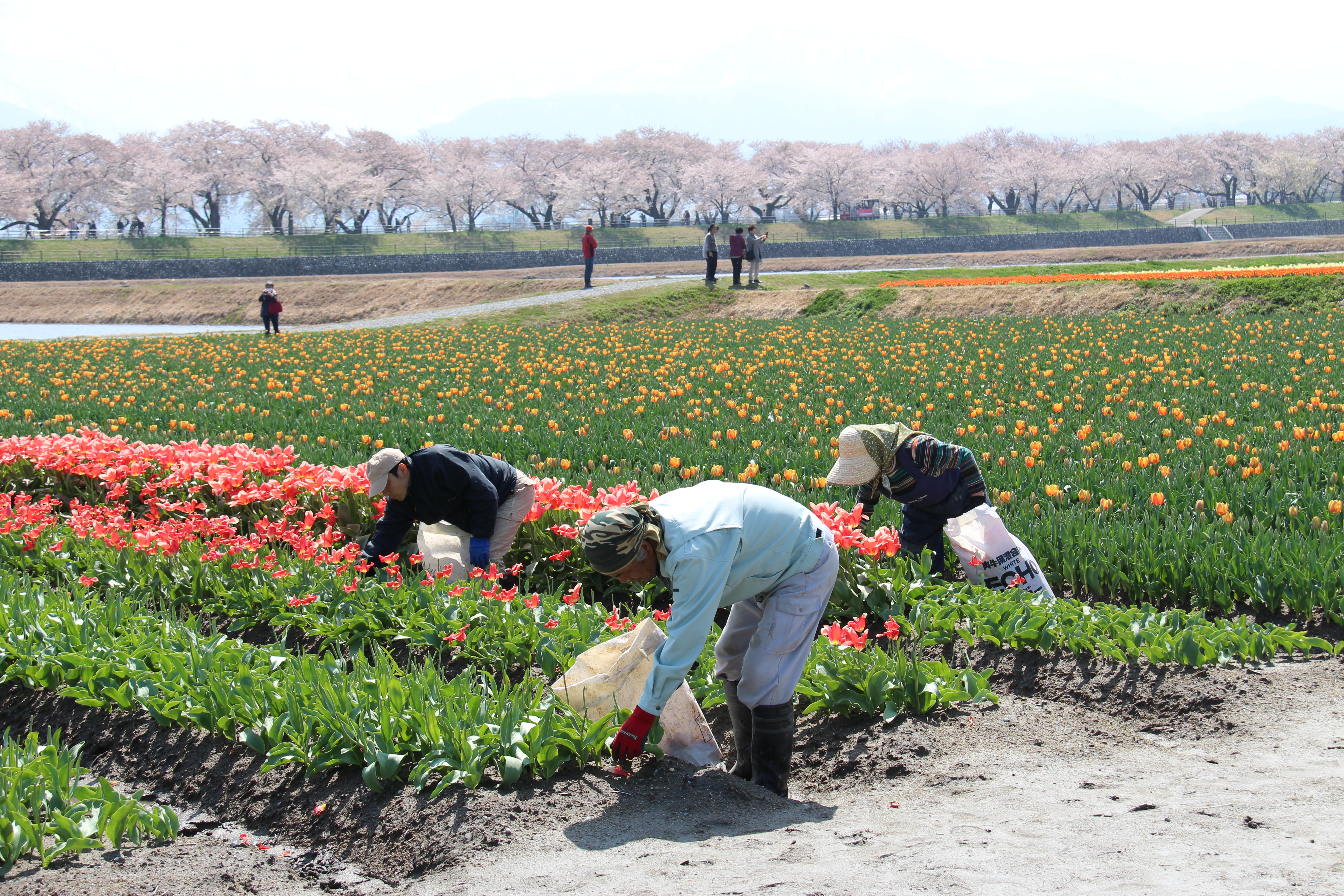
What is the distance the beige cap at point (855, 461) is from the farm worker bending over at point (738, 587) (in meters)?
1.45

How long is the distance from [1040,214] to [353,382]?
240 feet

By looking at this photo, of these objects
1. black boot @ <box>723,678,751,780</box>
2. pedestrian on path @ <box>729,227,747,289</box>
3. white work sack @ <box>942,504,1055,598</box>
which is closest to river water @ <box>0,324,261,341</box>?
pedestrian on path @ <box>729,227,747,289</box>

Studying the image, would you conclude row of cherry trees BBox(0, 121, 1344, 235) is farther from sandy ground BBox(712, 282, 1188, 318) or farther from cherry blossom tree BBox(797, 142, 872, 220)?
sandy ground BBox(712, 282, 1188, 318)

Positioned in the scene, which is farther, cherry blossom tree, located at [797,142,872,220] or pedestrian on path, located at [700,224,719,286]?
cherry blossom tree, located at [797,142,872,220]

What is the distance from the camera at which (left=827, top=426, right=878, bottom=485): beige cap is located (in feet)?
17.0

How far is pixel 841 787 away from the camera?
12.7 ft

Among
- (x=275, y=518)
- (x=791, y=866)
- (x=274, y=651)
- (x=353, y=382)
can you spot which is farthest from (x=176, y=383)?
(x=791, y=866)

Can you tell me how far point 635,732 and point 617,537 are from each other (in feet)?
2.40

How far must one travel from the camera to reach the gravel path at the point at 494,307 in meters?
27.6

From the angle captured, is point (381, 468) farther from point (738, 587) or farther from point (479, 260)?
point (479, 260)

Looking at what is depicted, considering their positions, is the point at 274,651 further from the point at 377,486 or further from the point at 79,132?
the point at 79,132

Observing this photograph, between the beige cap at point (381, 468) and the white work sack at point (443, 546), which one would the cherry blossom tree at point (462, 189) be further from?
the beige cap at point (381, 468)

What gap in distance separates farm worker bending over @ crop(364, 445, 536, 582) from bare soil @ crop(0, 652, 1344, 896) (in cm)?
165

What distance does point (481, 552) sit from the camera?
578cm
